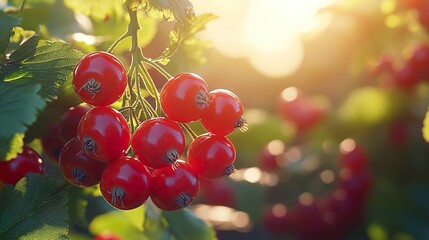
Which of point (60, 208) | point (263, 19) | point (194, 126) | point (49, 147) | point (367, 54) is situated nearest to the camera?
point (60, 208)

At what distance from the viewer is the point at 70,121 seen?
3.11 feet

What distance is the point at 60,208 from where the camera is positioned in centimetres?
80

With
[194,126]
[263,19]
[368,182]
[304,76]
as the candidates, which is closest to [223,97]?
[194,126]

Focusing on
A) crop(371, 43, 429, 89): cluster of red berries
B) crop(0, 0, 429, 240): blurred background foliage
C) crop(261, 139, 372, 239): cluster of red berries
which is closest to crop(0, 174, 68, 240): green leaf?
crop(0, 0, 429, 240): blurred background foliage

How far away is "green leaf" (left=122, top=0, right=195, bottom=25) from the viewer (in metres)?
0.81

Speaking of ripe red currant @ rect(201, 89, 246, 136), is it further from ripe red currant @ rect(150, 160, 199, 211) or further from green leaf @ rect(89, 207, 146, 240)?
green leaf @ rect(89, 207, 146, 240)

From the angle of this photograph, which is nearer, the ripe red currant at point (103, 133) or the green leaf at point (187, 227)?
the ripe red currant at point (103, 133)

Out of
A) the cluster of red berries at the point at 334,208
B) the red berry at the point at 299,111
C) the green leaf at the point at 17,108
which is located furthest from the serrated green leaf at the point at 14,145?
the red berry at the point at 299,111

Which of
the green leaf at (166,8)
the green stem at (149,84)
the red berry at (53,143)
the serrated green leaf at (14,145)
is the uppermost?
the green leaf at (166,8)

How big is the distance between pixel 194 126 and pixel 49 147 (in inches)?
20.7

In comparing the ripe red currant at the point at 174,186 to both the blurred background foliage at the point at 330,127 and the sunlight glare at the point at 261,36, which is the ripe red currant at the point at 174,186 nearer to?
the blurred background foliage at the point at 330,127

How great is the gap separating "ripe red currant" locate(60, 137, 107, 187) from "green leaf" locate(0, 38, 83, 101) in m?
0.07

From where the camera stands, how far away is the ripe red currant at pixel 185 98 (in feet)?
2.69

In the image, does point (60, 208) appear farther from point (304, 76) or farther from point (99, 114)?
point (304, 76)
